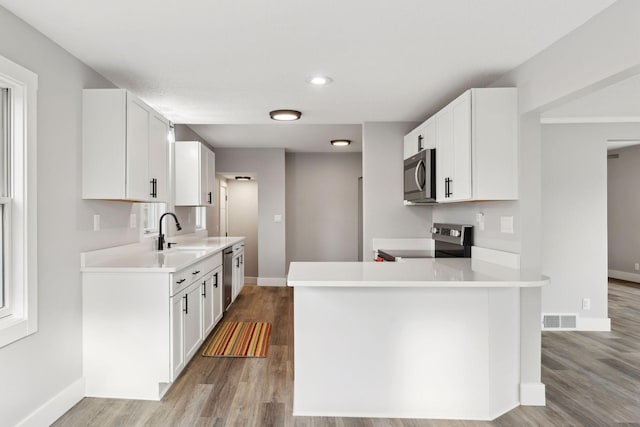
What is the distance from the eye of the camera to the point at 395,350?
7.96 feet

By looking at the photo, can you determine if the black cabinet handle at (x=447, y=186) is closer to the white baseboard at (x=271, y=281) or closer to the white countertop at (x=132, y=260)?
the white countertop at (x=132, y=260)

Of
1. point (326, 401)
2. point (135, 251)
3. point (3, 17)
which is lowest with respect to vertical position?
point (326, 401)

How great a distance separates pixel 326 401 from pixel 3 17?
108 inches

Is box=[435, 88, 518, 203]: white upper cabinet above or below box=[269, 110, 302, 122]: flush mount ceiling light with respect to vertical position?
below

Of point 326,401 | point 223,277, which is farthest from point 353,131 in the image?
point 326,401

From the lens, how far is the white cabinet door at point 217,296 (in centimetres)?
408

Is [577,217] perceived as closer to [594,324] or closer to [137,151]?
[594,324]

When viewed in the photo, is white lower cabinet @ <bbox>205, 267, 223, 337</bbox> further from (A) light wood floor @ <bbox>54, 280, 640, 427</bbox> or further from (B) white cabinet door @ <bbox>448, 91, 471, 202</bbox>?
(B) white cabinet door @ <bbox>448, 91, 471, 202</bbox>

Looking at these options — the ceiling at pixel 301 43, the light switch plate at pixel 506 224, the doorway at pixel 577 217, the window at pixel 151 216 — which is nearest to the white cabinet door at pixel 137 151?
the ceiling at pixel 301 43

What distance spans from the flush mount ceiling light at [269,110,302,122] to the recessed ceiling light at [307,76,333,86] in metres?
0.83

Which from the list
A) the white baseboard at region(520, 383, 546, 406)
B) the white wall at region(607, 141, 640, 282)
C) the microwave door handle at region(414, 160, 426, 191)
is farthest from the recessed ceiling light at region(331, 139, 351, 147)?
the white wall at region(607, 141, 640, 282)

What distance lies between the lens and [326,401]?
243 centimetres

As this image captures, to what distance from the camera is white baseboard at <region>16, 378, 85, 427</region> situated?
2.17 meters

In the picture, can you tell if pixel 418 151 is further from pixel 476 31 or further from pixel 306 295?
pixel 306 295
